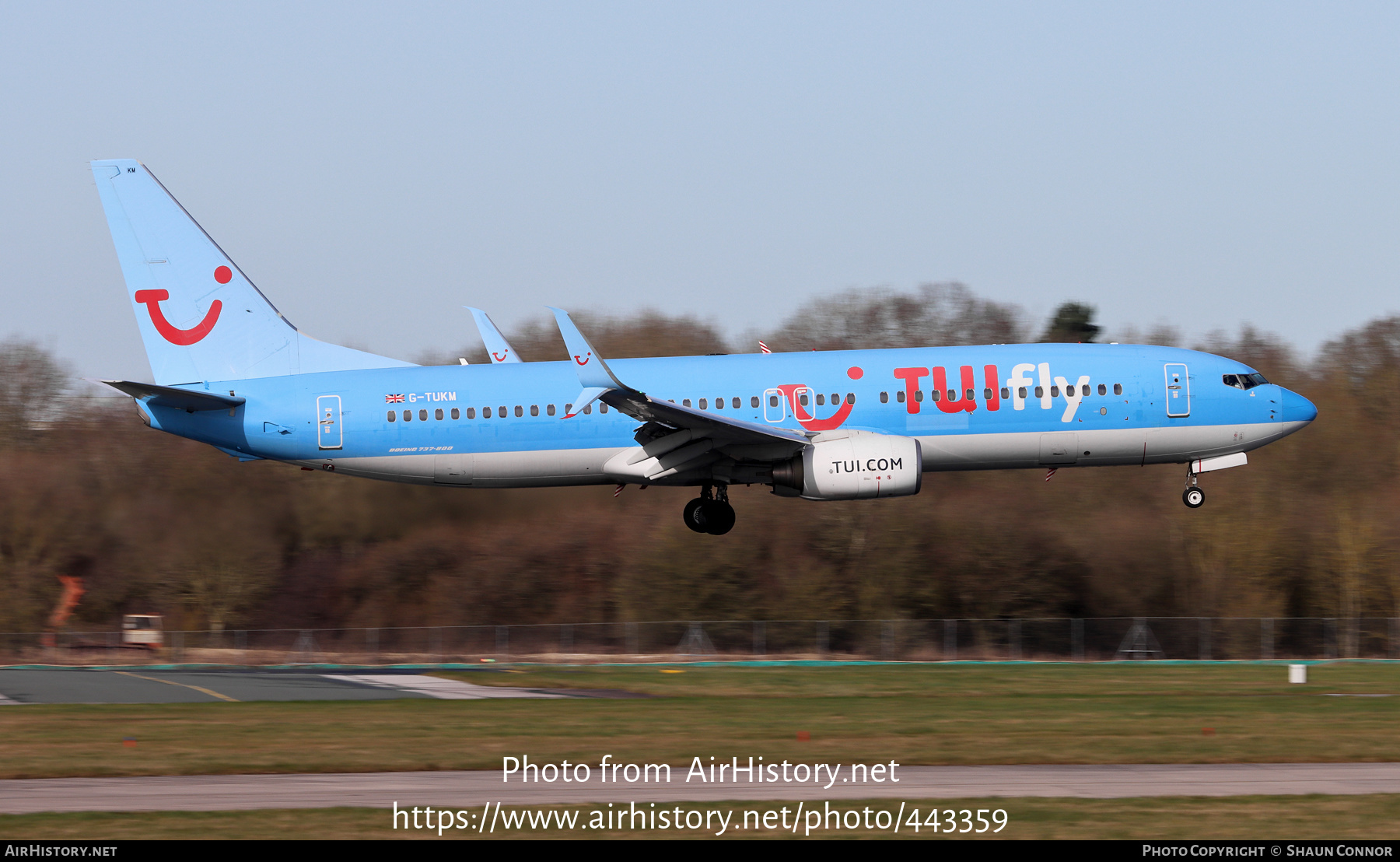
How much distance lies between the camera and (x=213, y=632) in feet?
146

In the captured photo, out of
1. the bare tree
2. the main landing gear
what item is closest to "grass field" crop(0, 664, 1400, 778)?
the main landing gear

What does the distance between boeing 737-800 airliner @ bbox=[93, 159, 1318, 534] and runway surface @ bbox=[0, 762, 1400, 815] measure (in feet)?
40.7

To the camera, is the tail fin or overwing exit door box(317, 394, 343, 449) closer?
overwing exit door box(317, 394, 343, 449)

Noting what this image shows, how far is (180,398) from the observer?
29.7 meters

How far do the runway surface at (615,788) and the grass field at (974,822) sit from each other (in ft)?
1.32

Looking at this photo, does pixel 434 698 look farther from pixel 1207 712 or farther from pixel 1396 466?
pixel 1396 466

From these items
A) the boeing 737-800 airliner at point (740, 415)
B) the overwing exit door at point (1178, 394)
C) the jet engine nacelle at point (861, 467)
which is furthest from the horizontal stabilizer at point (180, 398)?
the overwing exit door at point (1178, 394)

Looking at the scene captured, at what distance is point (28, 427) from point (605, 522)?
24.1 metres

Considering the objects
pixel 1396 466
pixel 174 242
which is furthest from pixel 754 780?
pixel 1396 466

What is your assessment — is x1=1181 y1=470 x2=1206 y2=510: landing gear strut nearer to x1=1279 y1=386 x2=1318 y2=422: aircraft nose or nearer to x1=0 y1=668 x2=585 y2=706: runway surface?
x1=1279 y1=386 x2=1318 y2=422: aircraft nose

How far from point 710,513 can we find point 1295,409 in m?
13.0

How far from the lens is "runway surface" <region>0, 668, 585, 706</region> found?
2627 cm

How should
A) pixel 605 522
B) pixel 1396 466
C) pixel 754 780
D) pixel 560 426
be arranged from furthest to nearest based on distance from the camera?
pixel 1396 466 → pixel 605 522 → pixel 560 426 → pixel 754 780

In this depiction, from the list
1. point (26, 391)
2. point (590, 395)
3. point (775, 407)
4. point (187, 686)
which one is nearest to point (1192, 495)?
point (775, 407)
